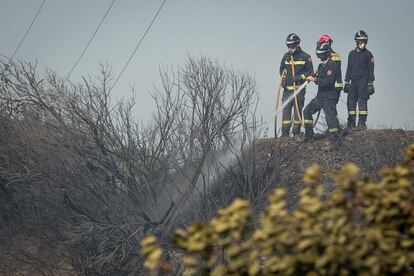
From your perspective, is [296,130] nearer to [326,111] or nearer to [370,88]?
[326,111]

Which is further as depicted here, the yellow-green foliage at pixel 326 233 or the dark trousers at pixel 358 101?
the dark trousers at pixel 358 101

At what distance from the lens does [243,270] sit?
373cm

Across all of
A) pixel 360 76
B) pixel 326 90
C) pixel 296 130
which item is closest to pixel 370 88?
pixel 360 76

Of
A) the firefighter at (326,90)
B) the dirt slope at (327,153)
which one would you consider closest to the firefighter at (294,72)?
the firefighter at (326,90)

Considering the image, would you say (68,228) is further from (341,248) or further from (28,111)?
(341,248)

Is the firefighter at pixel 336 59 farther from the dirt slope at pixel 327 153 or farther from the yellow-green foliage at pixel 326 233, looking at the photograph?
the yellow-green foliage at pixel 326 233

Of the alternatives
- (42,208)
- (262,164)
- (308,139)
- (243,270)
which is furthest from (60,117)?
Answer: (243,270)

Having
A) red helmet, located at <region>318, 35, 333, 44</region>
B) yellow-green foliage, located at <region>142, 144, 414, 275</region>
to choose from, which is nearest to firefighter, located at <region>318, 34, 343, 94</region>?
red helmet, located at <region>318, 35, 333, 44</region>

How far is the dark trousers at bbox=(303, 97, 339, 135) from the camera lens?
17.3m

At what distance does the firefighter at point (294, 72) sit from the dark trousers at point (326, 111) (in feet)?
0.87

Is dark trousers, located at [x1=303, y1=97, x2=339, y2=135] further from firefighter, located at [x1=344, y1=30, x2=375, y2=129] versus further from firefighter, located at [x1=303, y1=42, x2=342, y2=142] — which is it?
firefighter, located at [x1=344, y1=30, x2=375, y2=129]

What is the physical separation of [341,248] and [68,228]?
11.8 meters

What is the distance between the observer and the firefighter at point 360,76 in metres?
17.8

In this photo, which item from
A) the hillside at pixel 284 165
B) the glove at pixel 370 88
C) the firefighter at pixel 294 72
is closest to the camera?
the hillside at pixel 284 165
